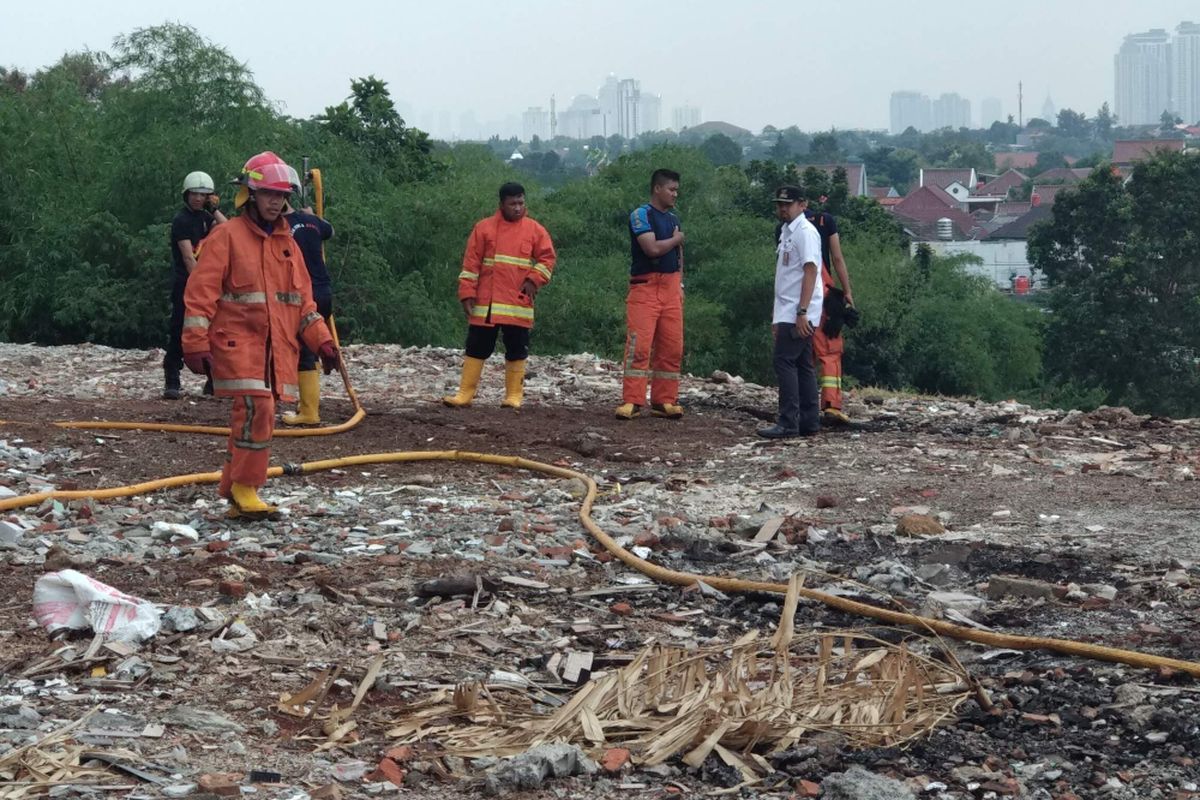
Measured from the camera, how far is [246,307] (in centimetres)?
715

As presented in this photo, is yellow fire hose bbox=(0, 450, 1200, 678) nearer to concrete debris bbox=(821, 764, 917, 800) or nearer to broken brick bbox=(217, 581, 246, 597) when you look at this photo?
concrete debris bbox=(821, 764, 917, 800)

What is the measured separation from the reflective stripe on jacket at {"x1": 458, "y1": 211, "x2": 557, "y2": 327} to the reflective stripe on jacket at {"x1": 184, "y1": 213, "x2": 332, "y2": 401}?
3.53m

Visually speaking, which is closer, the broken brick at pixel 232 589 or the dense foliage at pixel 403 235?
the broken brick at pixel 232 589

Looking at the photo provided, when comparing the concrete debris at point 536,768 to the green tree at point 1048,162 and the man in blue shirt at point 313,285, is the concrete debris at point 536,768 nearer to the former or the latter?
the man in blue shirt at point 313,285

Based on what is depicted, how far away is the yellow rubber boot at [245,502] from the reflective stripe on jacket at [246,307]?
496mm

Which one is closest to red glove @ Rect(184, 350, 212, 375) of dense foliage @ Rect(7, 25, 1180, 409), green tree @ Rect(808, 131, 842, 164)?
dense foliage @ Rect(7, 25, 1180, 409)

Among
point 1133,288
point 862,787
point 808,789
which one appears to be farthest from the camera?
point 1133,288

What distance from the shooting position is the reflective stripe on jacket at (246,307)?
6.98 meters

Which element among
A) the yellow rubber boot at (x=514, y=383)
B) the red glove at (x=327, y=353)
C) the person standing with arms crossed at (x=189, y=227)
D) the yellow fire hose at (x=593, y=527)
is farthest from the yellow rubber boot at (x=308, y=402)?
the red glove at (x=327, y=353)

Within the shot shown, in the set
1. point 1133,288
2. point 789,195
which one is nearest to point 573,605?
point 789,195

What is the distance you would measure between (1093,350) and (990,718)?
3344 cm

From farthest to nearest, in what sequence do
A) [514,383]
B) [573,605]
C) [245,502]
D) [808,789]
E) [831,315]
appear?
[514,383] < [831,315] < [245,502] < [573,605] < [808,789]

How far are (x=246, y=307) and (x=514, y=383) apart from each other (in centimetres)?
422

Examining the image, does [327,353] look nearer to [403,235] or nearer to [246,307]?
[246,307]
